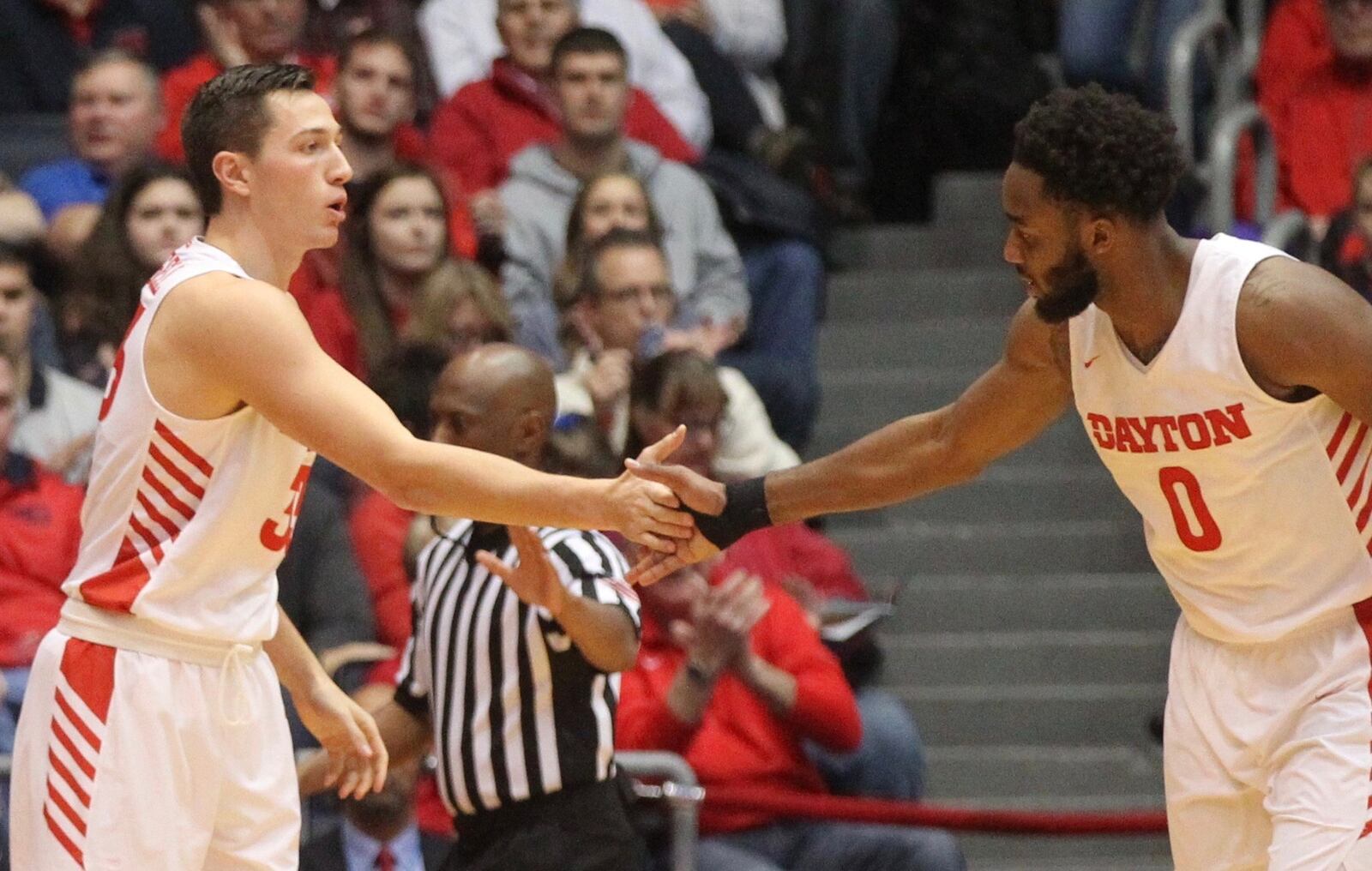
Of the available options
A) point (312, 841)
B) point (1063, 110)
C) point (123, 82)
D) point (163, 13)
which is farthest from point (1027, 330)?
point (163, 13)

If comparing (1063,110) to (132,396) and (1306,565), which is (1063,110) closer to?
(1306,565)

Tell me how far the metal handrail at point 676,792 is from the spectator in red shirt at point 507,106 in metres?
3.29

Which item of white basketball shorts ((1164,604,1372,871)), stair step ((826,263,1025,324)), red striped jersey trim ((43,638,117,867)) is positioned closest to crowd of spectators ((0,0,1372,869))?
stair step ((826,263,1025,324))

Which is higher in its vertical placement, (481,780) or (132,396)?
(132,396)

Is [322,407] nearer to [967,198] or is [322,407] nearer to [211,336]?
[211,336]

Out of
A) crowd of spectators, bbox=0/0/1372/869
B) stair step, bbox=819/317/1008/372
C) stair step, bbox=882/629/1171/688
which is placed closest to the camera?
crowd of spectators, bbox=0/0/1372/869

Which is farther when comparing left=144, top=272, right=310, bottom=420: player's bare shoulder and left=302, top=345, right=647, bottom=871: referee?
left=302, top=345, right=647, bottom=871: referee

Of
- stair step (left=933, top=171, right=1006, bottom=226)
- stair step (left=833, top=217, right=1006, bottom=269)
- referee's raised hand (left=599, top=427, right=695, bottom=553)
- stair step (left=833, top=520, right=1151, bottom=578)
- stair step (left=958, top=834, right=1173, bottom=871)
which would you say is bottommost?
stair step (left=958, top=834, right=1173, bottom=871)

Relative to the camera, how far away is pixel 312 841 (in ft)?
19.4

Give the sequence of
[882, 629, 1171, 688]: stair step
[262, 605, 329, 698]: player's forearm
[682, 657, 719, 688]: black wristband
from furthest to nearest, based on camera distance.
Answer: [882, 629, 1171, 688]: stair step, [682, 657, 719, 688]: black wristband, [262, 605, 329, 698]: player's forearm

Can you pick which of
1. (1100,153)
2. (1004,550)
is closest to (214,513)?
(1100,153)

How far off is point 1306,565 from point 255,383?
6.40 ft

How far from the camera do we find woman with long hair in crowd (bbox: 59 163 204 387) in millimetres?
7402

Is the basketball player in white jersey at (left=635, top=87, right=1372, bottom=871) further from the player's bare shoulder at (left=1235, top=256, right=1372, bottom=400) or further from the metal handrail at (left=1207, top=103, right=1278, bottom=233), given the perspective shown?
the metal handrail at (left=1207, top=103, right=1278, bottom=233)
